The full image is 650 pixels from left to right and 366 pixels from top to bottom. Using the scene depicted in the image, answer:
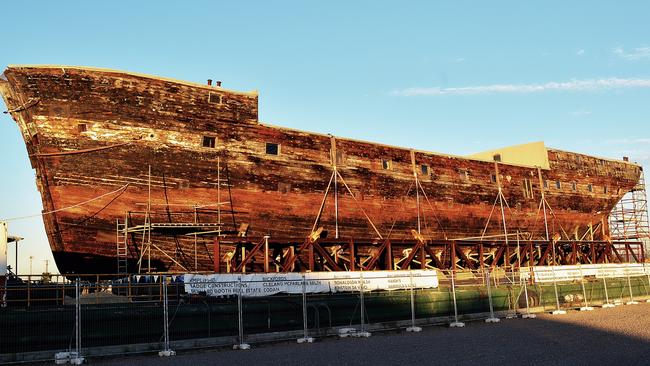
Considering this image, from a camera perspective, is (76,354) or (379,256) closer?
(76,354)

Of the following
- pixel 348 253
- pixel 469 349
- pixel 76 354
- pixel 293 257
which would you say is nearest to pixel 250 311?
pixel 76 354

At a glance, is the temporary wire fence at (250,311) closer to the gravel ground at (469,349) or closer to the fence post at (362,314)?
the fence post at (362,314)

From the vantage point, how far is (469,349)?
599 inches

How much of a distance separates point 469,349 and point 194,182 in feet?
62.1

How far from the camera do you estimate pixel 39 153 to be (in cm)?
2883

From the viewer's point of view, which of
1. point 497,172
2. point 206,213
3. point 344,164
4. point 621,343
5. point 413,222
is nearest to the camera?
point 621,343

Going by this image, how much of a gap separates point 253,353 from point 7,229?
17.7 meters

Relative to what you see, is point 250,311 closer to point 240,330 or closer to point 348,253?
point 240,330

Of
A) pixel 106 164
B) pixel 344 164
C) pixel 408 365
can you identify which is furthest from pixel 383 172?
pixel 408 365

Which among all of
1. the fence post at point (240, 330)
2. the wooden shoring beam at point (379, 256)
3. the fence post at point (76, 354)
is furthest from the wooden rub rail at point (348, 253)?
the fence post at point (76, 354)

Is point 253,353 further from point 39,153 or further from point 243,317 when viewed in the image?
point 39,153

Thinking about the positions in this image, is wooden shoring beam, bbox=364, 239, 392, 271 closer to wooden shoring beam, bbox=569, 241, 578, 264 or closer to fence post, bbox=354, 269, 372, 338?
fence post, bbox=354, 269, 372, 338

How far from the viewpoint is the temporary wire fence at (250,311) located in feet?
52.3

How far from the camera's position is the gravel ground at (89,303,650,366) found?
526 inches
